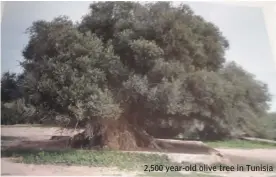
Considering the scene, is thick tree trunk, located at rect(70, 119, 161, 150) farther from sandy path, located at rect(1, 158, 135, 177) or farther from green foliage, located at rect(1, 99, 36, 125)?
green foliage, located at rect(1, 99, 36, 125)

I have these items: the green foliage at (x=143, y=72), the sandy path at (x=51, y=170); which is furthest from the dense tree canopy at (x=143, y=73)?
the sandy path at (x=51, y=170)

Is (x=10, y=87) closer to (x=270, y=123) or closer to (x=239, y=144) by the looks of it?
(x=239, y=144)

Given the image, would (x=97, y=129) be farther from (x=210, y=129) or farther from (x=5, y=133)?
(x=210, y=129)

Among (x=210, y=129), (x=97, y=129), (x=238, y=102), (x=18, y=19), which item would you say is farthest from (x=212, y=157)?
(x=18, y=19)

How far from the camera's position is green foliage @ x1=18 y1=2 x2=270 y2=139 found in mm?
2580

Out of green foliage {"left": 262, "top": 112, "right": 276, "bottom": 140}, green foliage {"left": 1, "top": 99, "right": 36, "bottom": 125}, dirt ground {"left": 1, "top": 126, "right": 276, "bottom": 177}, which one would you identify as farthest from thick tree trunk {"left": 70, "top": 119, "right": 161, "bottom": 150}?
green foliage {"left": 262, "top": 112, "right": 276, "bottom": 140}

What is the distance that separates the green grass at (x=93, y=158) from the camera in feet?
8.28

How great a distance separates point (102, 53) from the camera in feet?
8.76

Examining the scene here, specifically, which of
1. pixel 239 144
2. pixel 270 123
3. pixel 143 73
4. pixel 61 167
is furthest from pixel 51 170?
pixel 270 123

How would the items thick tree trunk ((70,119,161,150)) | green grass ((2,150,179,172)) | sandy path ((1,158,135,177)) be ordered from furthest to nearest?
thick tree trunk ((70,119,161,150)) → green grass ((2,150,179,172)) → sandy path ((1,158,135,177))

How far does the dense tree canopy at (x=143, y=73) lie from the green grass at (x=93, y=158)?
0.23m

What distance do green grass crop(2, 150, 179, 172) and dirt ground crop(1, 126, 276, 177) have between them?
0.14 feet

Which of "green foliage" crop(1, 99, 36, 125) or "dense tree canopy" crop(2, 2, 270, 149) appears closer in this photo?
"green foliage" crop(1, 99, 36, 125)

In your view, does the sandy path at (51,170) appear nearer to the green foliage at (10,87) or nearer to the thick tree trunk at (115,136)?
the thick tree trunk at (115,136)
